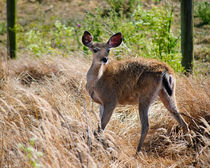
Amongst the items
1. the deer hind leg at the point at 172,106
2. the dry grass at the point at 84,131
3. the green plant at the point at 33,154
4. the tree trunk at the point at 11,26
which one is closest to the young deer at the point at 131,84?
the deer hind leg at the point at 172,106

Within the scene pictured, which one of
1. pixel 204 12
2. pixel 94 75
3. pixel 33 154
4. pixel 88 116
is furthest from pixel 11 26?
pixel 204 12

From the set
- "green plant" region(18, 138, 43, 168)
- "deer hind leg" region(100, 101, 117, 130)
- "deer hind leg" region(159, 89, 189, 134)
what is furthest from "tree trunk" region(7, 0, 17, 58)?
"green plant" region(18, 138, 43, 168)

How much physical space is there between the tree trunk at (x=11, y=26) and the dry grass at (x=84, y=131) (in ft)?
9.23

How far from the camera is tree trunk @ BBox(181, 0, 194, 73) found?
6.59m

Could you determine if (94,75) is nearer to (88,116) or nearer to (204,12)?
(88,116)

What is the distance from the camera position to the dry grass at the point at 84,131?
135 inches

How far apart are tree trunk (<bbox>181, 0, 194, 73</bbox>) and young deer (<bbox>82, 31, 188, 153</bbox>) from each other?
76.2 inches

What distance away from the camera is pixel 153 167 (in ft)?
13.4

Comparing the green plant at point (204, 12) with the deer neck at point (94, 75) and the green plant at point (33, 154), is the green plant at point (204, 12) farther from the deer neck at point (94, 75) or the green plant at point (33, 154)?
the green plant at point (33, 154)

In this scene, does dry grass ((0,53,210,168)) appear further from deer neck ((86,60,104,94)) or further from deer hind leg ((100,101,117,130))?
deer neck ((86,60,104,94))

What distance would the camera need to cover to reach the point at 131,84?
491 centimetres

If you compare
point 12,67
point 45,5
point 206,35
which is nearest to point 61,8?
point 45,5

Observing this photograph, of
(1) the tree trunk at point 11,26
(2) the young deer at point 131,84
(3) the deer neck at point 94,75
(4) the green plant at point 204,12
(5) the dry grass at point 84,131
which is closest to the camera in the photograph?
(5) the dry grass at point 84,131

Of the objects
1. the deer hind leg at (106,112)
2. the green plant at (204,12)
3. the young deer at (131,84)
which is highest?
the green plant at (204,12)
